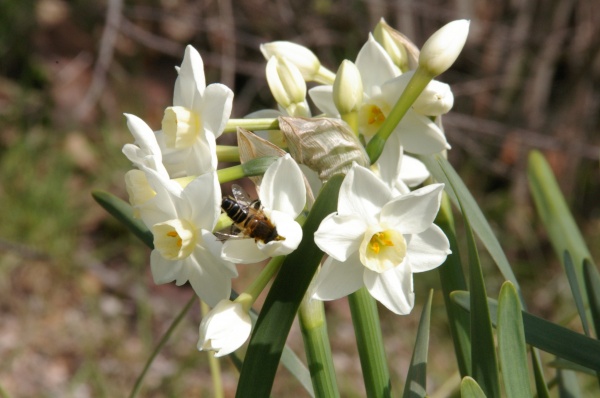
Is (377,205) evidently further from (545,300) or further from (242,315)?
(545,300)

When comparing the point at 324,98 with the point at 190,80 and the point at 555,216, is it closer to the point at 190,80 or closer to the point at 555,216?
the point at 190,80

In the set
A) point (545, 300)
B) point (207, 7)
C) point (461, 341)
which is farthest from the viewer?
point (207, 7)

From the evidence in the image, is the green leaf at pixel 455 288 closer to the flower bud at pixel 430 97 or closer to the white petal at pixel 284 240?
the flower bud at pixel 430 97

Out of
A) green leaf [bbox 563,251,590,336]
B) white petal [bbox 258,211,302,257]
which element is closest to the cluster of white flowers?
white petal [bbox 258,211,302,257]

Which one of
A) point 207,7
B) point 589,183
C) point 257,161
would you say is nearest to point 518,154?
point 589,183

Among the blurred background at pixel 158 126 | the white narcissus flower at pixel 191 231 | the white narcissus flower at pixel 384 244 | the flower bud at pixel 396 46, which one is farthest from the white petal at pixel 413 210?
the blurred background at pixel 158 126

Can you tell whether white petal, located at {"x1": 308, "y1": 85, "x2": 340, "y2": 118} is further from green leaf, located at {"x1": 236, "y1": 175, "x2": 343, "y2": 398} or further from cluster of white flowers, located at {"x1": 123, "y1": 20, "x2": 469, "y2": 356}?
green leaf, located at {"x1": 236, "y1": 175, "x2": 343, "y2": 398}

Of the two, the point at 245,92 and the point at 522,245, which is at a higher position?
the point at 245,92
